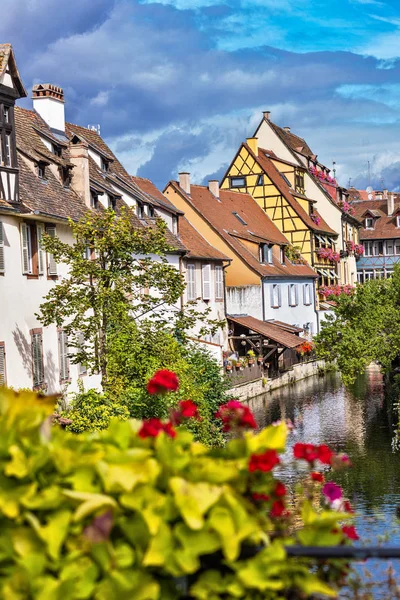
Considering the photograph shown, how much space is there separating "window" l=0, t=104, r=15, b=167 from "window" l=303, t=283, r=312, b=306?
32933 millimetres

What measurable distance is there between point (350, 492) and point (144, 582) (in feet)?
59.2

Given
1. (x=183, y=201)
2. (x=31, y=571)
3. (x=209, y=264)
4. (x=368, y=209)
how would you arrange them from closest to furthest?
(x=31, y=571)
(x=209, y=264)
(x=183, y=201)
(x=368, y=209)

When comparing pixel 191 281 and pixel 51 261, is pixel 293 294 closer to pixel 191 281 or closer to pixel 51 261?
pixel 191 281

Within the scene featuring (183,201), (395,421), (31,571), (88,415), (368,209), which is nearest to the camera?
(31,571)

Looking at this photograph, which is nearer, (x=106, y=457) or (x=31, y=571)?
(x=31, y=571)

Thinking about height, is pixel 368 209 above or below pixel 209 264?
above

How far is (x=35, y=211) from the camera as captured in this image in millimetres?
19891

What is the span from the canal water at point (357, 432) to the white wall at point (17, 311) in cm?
611

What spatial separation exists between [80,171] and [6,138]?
273 inches

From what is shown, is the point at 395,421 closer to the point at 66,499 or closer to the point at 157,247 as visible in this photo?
the point at 157,247

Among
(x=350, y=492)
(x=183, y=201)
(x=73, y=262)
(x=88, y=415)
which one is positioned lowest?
(x=350, y=492)

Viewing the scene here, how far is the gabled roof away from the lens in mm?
18862

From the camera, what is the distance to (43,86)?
2680 cm

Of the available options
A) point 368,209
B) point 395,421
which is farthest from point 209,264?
point 368,209
